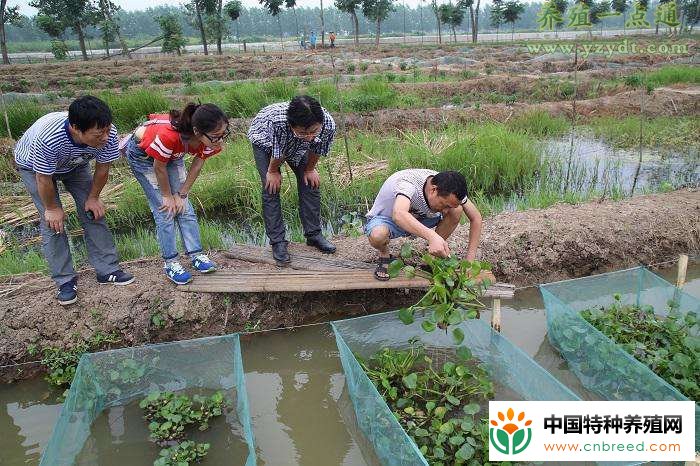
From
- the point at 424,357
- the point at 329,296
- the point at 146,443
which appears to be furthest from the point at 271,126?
the point at 146,443

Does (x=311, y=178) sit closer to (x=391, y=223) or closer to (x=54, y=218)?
(x=391, y=223)

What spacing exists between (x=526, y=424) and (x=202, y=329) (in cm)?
226

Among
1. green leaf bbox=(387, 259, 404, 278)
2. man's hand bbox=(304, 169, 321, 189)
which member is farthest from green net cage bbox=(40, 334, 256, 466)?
man's hand bbox=(304, 169, 321, 189)

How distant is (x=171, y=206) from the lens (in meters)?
3.34

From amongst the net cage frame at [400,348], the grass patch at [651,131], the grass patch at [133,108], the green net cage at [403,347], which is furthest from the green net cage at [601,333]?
the grass patch at [133,108]

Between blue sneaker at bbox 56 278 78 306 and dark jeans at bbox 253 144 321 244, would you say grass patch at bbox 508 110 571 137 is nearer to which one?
dark jeans at bbox 253 144 321 244

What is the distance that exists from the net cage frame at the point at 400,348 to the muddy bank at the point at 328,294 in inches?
30.7

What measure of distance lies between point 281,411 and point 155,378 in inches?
30.1

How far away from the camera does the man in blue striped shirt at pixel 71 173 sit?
271 cm

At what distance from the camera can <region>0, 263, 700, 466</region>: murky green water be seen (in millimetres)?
2682

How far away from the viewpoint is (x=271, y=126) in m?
3.27

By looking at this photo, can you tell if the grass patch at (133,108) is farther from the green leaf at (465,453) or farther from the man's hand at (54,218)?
the green leaf at (465,453)

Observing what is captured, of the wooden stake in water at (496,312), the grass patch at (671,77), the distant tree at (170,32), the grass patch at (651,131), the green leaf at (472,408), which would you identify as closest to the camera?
the green leaf at (472,408)

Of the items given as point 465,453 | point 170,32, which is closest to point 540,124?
point 465,453
